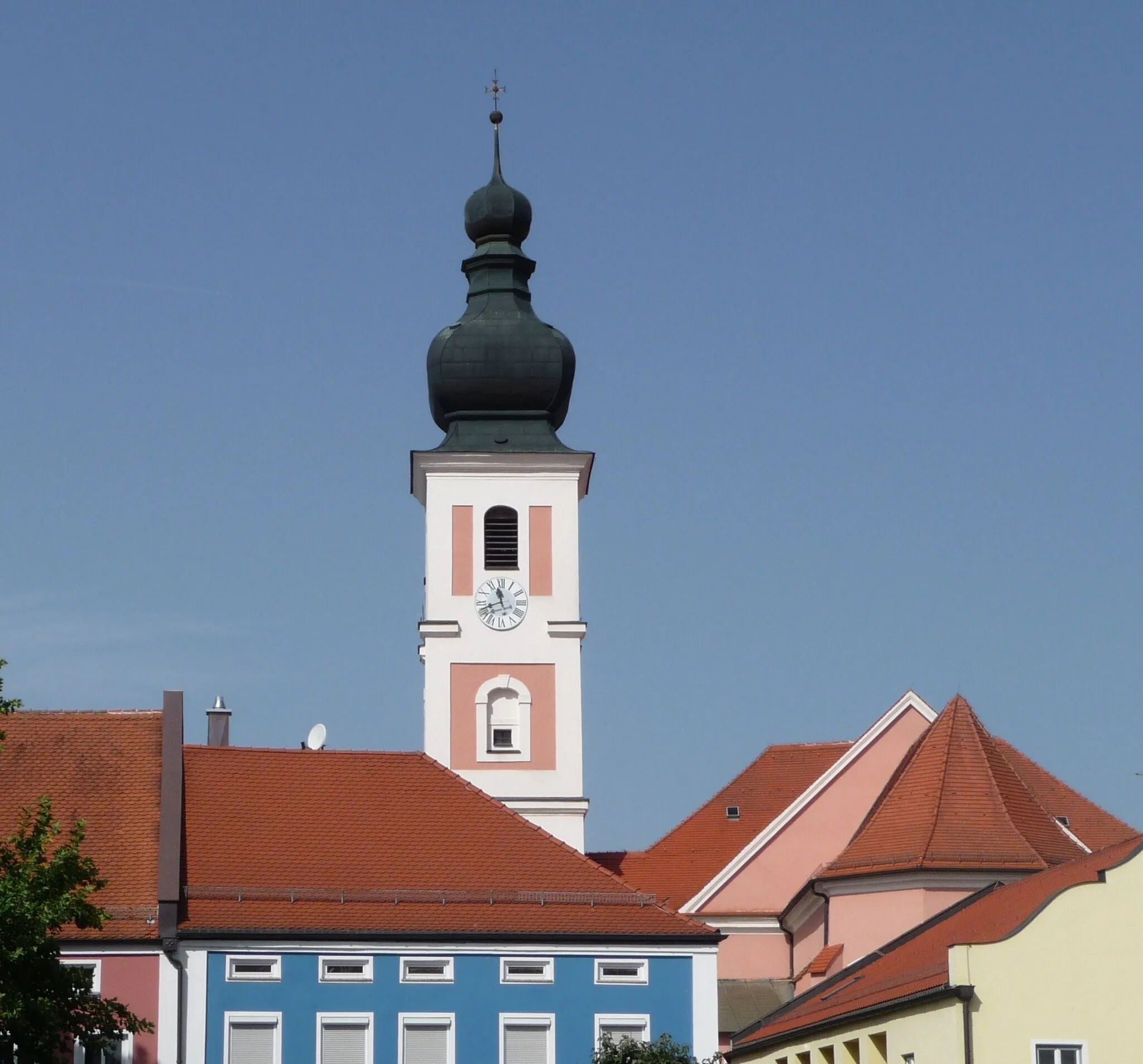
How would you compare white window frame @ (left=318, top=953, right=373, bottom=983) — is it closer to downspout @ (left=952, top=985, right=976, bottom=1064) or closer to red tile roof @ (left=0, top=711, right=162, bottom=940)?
red tile roof @ (left=0, top=711, right=162, bottom=940)

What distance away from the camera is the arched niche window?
2068 inches

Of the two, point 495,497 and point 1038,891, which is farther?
point 495,497

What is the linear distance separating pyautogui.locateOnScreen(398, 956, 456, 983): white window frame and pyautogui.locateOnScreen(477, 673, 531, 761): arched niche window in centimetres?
1509

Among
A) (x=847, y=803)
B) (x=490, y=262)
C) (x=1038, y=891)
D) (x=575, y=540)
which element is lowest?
(x=1038, y=891)

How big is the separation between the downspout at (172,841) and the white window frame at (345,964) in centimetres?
199

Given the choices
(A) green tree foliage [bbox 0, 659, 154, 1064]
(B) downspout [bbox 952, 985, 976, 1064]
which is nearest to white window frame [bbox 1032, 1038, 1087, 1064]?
(B) downspout [bbox 952, 985, 976, 1064]

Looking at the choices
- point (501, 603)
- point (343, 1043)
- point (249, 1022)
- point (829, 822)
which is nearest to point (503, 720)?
point (501, 603)

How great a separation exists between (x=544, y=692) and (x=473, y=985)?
15.9 metres

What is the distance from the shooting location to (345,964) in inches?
1465

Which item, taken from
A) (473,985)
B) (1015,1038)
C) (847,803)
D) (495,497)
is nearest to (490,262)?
(495,497)

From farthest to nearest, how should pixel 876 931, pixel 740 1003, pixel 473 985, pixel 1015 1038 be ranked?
pixel 740 1003 → pixel 876 931 → pixel 473 985 → pixel 1015 1038

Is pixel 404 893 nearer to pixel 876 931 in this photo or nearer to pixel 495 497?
pixel 876 931

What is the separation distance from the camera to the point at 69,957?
36.5m

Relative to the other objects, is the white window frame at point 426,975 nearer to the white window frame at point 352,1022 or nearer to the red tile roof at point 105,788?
the white window frame at point 352,1022
